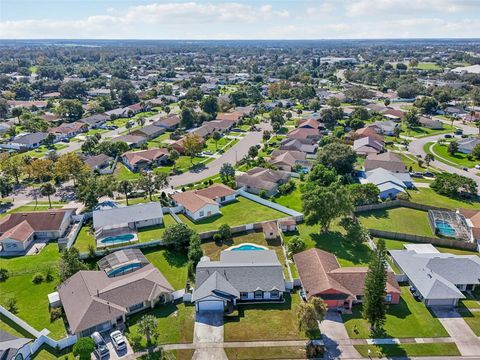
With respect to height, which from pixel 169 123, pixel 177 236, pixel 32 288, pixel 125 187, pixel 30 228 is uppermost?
pixel 125 187

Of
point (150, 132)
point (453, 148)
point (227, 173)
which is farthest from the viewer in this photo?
point (150, 132)

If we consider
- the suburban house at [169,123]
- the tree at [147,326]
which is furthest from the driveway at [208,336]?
the suburban house at [169,123]

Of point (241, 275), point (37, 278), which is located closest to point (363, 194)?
point (241, 275)

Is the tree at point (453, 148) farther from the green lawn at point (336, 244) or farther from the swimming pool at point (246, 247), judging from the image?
the swimming pool at point (246, 247)

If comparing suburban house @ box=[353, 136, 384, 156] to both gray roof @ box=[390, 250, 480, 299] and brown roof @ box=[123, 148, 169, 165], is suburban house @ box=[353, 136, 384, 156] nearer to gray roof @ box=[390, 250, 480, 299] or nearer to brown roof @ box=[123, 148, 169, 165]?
gray roof @ box=[390, 250, 480, 299]

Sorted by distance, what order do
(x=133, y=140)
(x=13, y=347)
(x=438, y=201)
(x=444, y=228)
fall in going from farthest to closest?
1. (x=133, y=140)
2. (x=438, y=201)
3. (x=444, y=228)
4. (x=13, y=347)

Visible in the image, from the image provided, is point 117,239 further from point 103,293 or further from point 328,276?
point 328,276
